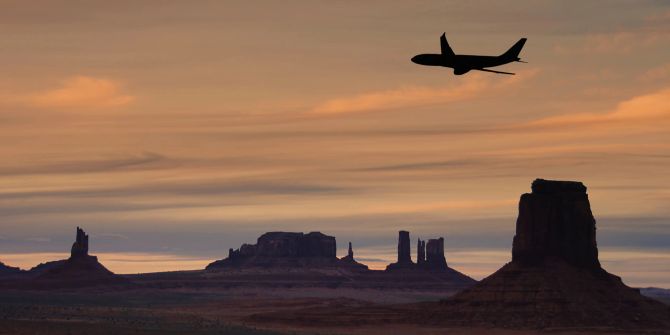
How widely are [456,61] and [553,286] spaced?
101 meters

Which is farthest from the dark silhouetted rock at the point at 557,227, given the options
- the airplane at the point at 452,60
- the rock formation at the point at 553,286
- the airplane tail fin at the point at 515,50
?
the airplane at the point at 452,60

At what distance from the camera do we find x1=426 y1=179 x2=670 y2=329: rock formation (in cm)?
16525

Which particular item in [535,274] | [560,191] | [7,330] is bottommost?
[7,330]

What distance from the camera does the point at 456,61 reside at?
73125 millimetres

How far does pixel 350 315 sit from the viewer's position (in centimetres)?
19875

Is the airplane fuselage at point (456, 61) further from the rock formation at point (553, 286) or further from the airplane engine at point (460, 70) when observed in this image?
the rock formation at point (553, 286)

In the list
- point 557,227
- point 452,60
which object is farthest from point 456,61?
point 557,227

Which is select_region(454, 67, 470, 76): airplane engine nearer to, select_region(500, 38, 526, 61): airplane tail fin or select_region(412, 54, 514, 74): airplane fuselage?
select_region(412, 54, 514, 74): airplane fuselage

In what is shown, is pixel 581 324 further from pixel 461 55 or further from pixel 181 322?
pixel 461 55

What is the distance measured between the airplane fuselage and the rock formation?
96.0 meters

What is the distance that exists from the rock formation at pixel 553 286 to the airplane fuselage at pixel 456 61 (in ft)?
315

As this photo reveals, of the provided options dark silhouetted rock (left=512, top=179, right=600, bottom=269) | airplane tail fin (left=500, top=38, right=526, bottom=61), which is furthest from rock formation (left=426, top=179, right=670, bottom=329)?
airplane tail fin (left=500, top=38, right=526, bottom=61)

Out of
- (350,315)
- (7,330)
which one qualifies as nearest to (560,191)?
(350,315)

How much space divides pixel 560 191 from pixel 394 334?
112 feet
